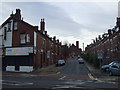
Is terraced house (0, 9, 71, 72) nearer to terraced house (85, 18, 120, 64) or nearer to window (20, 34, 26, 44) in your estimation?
window (20, 34, 26, 44)

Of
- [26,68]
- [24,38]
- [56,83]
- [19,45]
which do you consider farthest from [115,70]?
[19,45]

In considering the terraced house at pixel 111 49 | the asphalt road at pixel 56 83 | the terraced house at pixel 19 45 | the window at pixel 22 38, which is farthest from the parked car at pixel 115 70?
the window at pixel 22 38

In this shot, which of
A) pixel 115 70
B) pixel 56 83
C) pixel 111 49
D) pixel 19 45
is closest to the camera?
pixel 56 83

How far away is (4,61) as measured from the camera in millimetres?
35000

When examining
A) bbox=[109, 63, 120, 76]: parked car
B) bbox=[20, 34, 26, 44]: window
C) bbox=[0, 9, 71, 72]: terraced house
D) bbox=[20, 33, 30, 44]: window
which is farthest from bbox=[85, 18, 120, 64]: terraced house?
bbox=[20, 34, 26, 44]: window

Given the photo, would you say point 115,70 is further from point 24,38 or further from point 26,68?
point 24,38

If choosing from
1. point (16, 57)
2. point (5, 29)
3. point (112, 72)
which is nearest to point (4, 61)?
point (16, 57)

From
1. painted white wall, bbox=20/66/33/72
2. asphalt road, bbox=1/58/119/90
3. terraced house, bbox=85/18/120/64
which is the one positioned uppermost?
terraced house, bbox=85/18/120/64

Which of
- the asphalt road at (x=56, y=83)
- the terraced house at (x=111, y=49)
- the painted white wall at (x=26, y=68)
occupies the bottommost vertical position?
the asphalt road at (x=56, y=83)

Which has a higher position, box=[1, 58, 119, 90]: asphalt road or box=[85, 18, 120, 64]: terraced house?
box=[85, 18, 120, 64]: terraced house

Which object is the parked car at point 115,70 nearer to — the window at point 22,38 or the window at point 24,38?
the window at point 24,38

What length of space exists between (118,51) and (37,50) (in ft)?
51.4

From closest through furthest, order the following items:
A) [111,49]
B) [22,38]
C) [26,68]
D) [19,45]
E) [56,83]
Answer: [56,83] → [26,68] → [19,45] → [22,38] → [111,49]

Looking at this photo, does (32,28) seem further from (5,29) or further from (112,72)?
(112,72)
